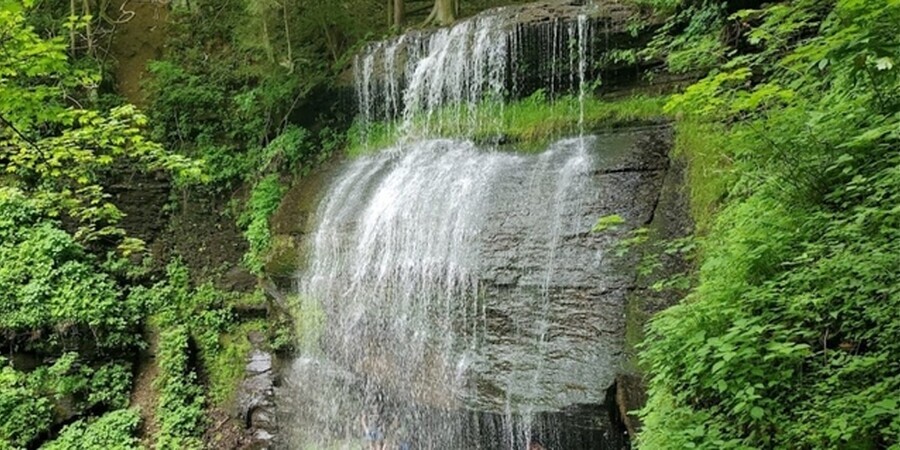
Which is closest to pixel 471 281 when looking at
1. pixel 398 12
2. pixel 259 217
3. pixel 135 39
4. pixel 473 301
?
pixel 473 301

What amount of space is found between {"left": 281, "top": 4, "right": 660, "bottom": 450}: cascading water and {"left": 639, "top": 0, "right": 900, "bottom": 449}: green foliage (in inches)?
70.8

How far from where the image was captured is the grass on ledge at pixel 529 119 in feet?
24.9

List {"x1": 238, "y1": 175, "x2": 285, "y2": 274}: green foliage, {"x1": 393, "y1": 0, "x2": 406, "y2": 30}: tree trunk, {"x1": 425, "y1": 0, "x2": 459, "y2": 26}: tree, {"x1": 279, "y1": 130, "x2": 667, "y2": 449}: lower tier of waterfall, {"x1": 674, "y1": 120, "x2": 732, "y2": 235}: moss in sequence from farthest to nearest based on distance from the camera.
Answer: {"x1": 393, "y1": 0, "x2": 406, "y2": 30}: tree trunk → {"x1": 425, "y1": 0, "x2": 459, "y2": 26}: tree → {"x1": 238, "y1": 175, "x2": 285, "y2": 274}: green foliage → {"x1": 279, "y1": 130, "x2": 667, "y2": 449}: lower tier of waterfall → {"x1": 674, "y1": 120, "x2": 732, "y2": 235}: moss

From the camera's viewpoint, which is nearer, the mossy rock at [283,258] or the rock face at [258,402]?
the rock face at [258,402]

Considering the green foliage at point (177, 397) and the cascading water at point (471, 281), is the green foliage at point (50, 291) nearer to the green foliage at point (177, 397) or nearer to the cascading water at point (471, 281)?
the green foliage at point (177, 397)

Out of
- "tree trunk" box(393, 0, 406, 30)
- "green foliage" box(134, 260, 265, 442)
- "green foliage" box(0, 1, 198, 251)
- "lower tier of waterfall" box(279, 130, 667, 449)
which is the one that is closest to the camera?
"green foliage" box(0, 1, 198, 251)

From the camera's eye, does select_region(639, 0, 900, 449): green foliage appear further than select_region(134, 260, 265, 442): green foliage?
No

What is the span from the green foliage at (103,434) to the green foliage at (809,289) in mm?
7545

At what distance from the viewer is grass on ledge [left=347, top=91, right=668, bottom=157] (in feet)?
24.9

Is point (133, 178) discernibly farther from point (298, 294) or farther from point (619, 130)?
point (619, 130)

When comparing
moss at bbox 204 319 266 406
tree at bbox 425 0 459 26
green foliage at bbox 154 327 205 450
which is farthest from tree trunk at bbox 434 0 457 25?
green foliage at bbox 154 327 205 450

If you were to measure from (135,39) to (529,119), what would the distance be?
1090 cm

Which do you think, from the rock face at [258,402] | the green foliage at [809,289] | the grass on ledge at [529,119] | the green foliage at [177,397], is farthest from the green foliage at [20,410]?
the green foliage at [809,289]

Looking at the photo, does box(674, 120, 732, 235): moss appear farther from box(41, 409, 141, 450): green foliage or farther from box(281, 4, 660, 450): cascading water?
box(41, 409, 141, 450): green foliage
